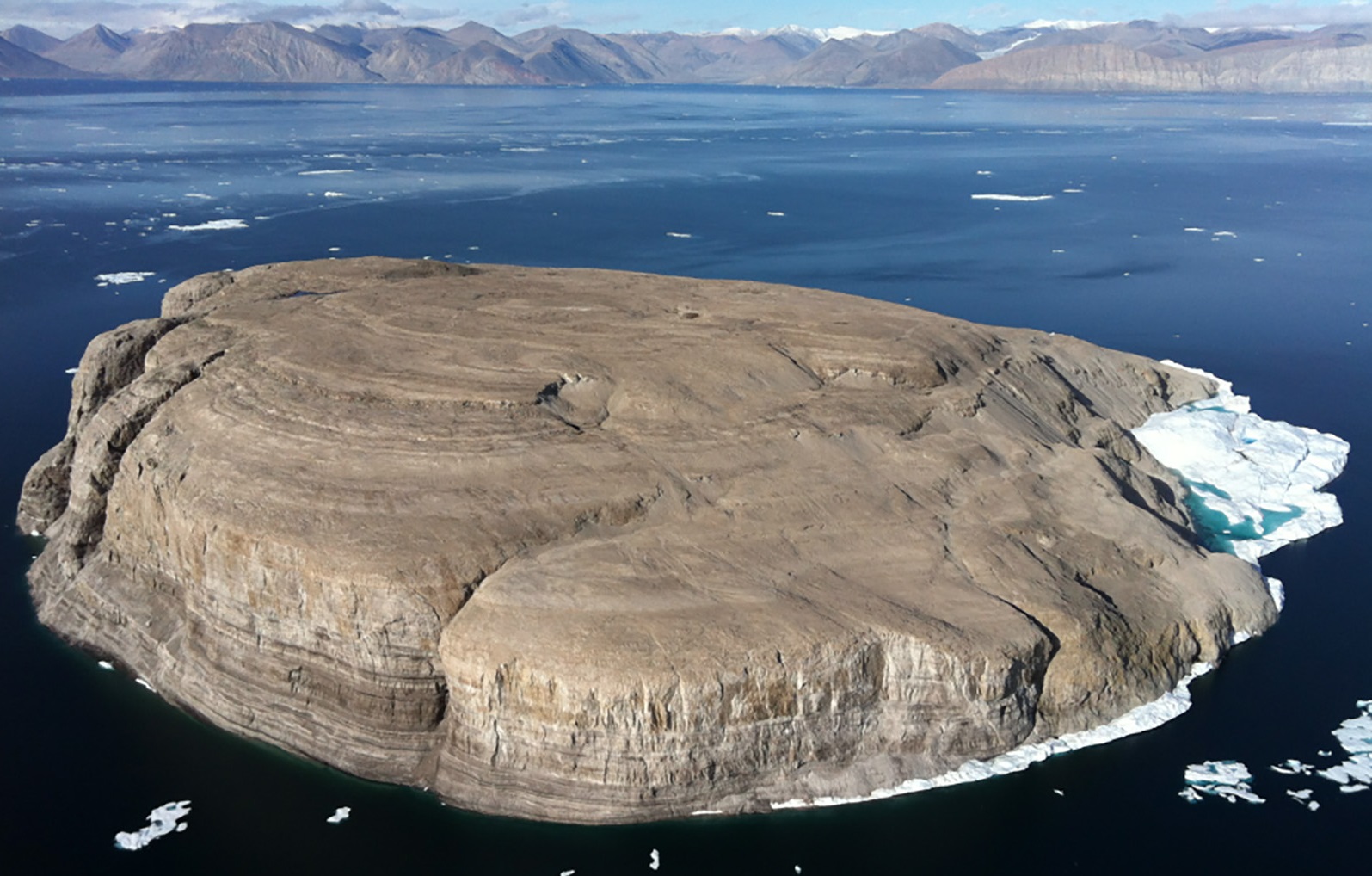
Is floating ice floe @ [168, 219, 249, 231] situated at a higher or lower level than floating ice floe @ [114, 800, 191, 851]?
higher

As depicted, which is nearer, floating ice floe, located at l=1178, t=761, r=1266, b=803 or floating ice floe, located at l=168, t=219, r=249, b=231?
floating ice floe, located at l=1178, t=761, r=1266, b=803

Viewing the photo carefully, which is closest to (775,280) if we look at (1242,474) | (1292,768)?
(1242,474)

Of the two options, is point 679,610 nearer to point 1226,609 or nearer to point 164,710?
point 164,710

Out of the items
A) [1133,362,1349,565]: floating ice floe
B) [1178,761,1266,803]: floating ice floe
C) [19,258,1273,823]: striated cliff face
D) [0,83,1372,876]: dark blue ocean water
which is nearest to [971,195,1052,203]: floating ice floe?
[0,83,1372,876]: dark blue ocean water

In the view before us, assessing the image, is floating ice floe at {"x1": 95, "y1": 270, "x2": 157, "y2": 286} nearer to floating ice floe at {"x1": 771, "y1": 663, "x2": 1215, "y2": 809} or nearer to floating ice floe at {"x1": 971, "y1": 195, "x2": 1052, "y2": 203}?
floating ice floe at {"x1": 771, "y1": 663, "x2": 1215, "y2": 809}

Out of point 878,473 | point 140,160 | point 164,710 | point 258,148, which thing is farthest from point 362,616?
point 258,148

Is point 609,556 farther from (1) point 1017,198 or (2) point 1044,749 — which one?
(1) point 1017,198
